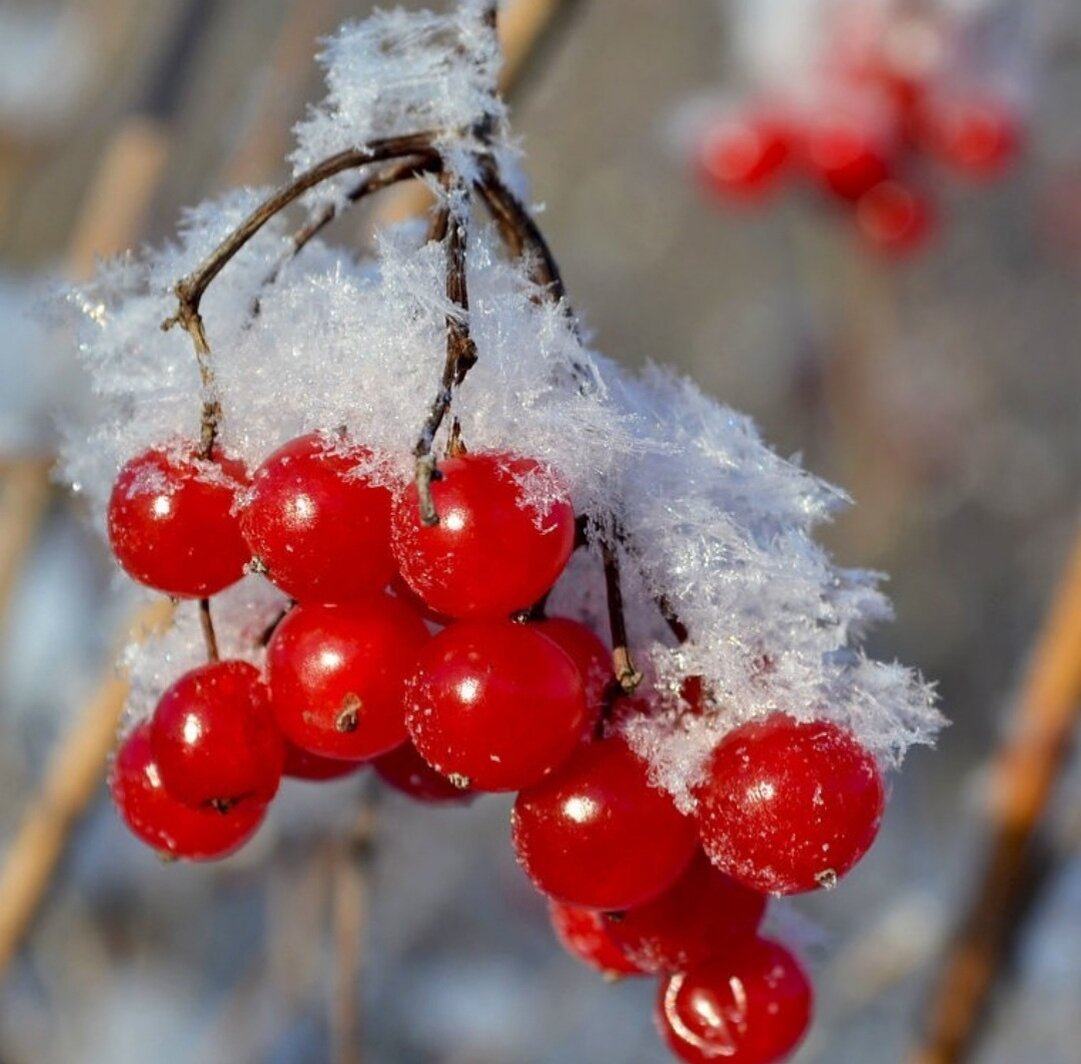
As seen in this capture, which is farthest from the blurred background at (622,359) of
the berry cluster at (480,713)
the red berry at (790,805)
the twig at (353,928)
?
the red berry at (790,805)

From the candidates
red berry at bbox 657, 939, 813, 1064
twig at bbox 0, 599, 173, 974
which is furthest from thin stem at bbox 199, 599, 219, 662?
twig at bbox 0, 599, 173, 974

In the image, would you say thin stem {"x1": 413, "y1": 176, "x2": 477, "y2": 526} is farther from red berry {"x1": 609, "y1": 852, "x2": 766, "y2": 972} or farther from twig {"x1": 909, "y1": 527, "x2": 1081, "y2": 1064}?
twig {"x1": 909, "y1": 527, "x2": 1081, "y2": 1064}

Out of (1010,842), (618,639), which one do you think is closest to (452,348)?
(618,639)

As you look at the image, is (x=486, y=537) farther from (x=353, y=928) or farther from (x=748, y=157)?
(x=748, y=157)

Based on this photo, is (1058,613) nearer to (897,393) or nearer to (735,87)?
(735,87)

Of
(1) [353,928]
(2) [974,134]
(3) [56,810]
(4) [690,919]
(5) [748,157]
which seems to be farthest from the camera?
(5) [748,157]

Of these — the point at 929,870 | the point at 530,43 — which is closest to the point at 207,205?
the point at 530,43

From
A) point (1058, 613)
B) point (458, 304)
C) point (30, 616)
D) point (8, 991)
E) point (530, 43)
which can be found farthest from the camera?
point (30, 616)
